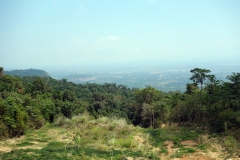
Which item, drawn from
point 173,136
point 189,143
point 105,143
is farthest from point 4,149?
point 189,143

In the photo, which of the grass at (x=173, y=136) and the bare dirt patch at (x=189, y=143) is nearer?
the bare dirt patch at (x=189, y=143)

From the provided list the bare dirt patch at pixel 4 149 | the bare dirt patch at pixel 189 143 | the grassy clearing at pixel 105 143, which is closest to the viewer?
the grassy clearing at pixel 105 143

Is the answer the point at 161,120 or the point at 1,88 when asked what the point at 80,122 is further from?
the point at 1,88

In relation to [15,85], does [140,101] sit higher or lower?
lower

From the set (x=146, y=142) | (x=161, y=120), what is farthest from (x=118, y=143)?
(x=161, y=120)

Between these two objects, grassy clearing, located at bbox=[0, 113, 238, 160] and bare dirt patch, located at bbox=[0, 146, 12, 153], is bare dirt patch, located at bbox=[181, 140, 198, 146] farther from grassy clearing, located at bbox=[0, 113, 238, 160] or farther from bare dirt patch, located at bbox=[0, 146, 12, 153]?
bare dirt patch, located at bbox=[0, 146, 12, 153]

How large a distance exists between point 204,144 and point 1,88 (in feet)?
88.7

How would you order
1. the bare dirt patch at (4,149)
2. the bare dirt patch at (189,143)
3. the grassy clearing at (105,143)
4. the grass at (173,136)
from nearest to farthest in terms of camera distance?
the grassy clearing at (105,143) < the bare dirt patch at (4,149) < the bare dirt patch at (189,143) < the grass at (173,136)

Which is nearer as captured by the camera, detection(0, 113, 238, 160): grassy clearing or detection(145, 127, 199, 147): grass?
detection(0, 113, 238, 160): grassy clearing

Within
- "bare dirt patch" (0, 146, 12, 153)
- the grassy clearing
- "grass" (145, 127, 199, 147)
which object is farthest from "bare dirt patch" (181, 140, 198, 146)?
"bare dirt patch" (0, 146, 12, 153)

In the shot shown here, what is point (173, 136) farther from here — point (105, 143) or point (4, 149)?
point (4, 149)

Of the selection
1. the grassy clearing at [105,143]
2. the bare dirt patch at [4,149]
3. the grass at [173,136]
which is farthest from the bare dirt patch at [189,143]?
the bare dirt patch at [4,149]

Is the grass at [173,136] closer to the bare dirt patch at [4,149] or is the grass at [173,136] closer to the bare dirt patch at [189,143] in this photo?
the bare dirt patch at [189,143]

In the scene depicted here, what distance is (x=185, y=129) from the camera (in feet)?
42.2
